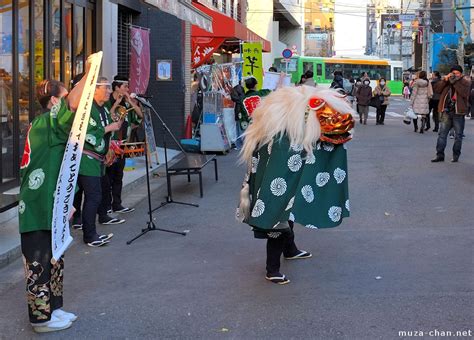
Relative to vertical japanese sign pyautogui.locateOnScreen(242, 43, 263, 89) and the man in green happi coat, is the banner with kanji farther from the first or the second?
the man in green happi coat

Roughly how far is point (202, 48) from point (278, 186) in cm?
1515

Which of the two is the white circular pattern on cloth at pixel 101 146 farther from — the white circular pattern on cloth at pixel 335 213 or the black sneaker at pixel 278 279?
the white circular pattern on cloth at pixel 335 213

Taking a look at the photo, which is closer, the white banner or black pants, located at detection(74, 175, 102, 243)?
the white banner

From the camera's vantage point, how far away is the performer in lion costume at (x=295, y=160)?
4.74 m

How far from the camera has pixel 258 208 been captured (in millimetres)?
4809

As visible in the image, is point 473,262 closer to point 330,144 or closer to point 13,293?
point 330,144

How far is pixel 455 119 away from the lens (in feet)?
38.9

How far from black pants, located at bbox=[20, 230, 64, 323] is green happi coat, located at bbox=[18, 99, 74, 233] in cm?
9

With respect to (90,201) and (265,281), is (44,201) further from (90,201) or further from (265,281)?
(90,201)

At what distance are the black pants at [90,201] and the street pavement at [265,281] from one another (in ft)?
0.70

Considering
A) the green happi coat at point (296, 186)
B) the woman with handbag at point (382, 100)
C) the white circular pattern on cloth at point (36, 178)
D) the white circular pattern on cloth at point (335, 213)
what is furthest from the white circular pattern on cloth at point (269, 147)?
the woman with handbag at point (382, 100)

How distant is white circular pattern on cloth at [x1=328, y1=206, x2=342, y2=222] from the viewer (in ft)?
16.6

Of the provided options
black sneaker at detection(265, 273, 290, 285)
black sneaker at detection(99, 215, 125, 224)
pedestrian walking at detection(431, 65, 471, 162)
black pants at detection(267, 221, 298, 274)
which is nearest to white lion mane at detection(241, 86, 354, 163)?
black pants at detection(267, 221, 298, 274)

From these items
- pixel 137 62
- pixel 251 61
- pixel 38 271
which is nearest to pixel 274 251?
pixel 38 271
